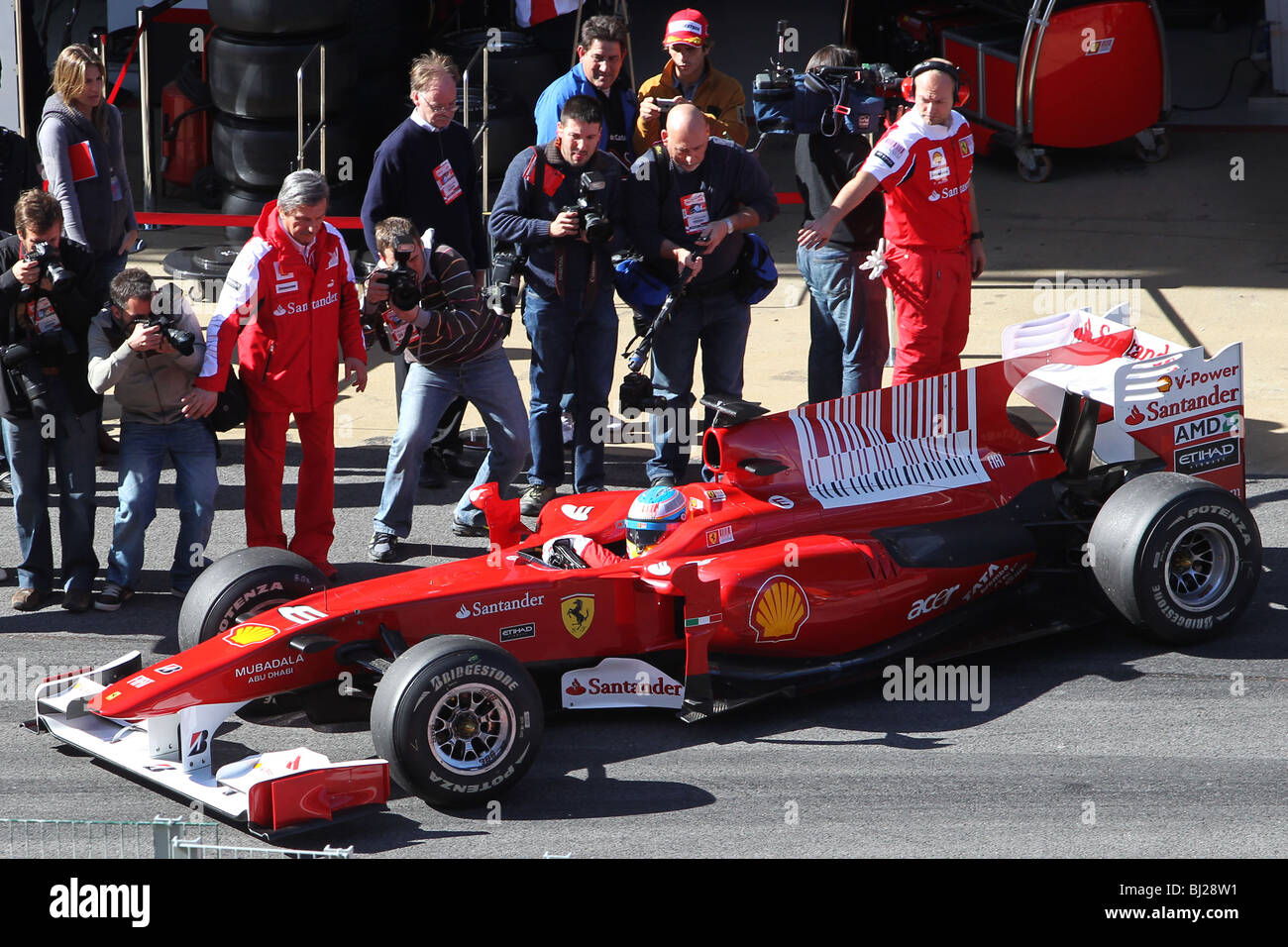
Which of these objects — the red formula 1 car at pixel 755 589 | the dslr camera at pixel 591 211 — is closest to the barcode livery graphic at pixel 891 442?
the red formula 1 car at pixel 755 589

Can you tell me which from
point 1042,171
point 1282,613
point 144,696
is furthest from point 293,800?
point 1042,171

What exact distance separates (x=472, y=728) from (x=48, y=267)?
320 centimetres

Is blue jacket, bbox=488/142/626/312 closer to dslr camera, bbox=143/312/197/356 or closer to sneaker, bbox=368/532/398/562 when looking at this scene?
sneaker, bbox=368/532/398/562

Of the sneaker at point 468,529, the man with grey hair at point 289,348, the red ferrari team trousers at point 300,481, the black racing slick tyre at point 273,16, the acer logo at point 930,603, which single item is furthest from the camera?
the black racing slick tyre at point 273,16

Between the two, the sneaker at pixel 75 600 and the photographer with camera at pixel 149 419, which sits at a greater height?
the photographer with camera at pixel 149 419

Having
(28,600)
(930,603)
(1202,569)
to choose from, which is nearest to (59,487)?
(28,600)

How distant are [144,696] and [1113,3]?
1117cm

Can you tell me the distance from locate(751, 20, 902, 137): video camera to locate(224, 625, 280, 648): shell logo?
4.26 m

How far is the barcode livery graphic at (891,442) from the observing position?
764 cm

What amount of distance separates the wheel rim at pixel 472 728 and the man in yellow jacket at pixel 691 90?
479 cm

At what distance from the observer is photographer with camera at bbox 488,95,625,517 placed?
8.89 m

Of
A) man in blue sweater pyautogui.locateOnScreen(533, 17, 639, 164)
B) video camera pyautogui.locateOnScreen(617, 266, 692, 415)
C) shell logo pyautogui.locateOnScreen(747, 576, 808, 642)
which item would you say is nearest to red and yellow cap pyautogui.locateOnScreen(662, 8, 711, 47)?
A: man in blue sweater pyautogui.locateOnScreen(533, 17, 639, 164)

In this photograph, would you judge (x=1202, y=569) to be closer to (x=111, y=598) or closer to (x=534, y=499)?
(x=534, y=499)

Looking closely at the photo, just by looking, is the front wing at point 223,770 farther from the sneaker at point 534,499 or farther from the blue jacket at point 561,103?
the blue jacket at point 561,103
